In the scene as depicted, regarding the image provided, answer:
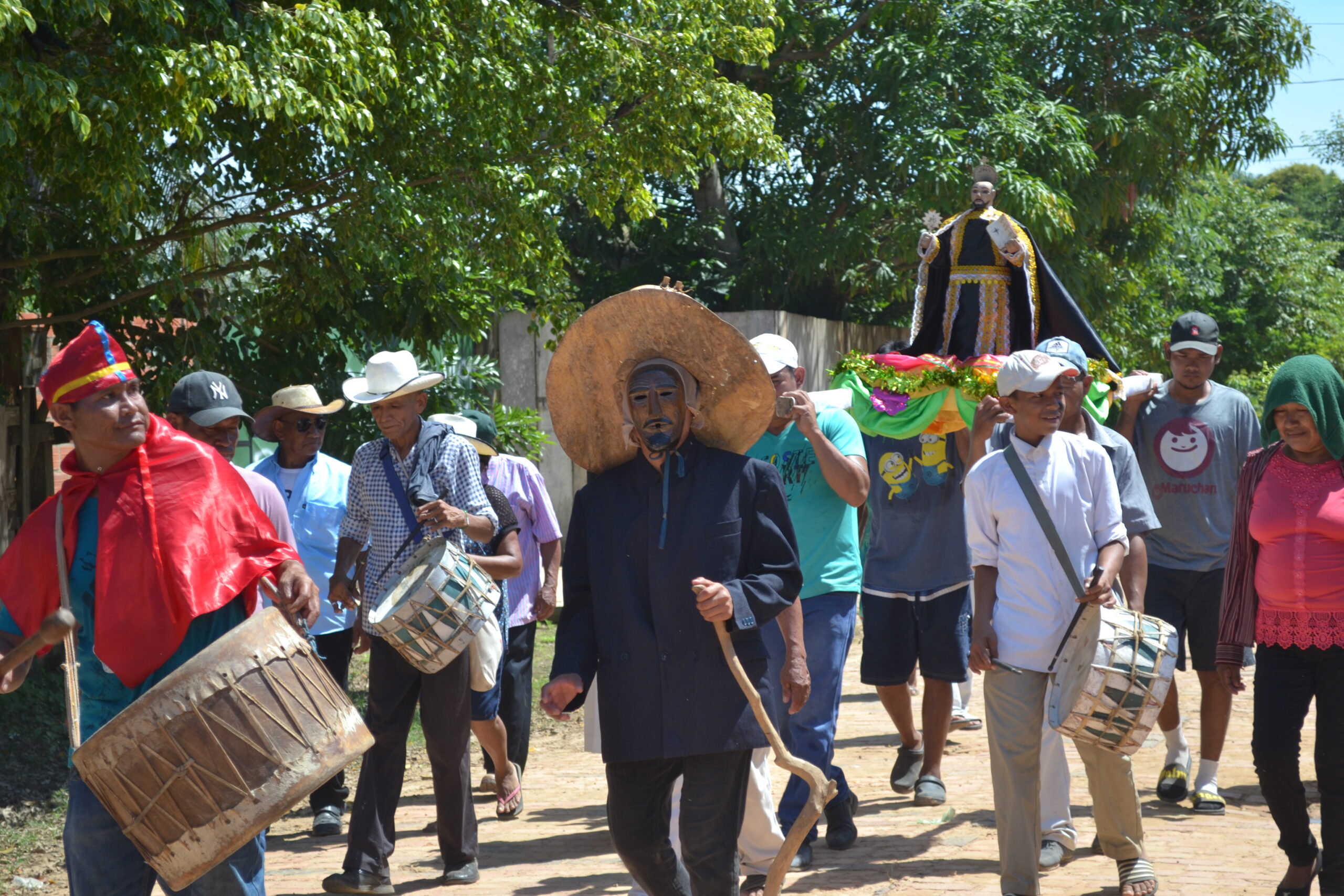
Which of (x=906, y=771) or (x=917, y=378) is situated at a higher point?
(x=917, y=378)

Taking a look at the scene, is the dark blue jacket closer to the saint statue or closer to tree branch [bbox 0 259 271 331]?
the saint statue

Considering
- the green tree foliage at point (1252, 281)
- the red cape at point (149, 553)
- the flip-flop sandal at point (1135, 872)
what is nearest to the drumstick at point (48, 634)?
the red cape at point (149, 553)

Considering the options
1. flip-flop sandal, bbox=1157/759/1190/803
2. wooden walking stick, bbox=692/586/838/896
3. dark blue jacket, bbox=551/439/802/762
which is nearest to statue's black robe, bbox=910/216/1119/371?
flip-flop sandal, bbox=1157/759/1190/803

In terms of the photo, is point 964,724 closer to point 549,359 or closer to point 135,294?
point 135,294

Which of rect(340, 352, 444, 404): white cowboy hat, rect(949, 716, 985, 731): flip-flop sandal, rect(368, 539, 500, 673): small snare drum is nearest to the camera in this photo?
rect(368, 539, 500, 673): small snare drum

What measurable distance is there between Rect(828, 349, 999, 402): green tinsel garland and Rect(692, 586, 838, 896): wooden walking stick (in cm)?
275

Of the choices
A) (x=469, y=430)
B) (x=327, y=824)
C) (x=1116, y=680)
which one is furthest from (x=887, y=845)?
(x=469, y=430)

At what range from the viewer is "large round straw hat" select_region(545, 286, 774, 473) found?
4488 millimetres

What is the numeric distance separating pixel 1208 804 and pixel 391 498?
13.7ft

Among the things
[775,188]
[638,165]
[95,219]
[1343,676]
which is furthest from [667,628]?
[775,188]

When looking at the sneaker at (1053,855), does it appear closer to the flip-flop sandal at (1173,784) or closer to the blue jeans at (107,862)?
the flip-flop sandal at (1173,784)

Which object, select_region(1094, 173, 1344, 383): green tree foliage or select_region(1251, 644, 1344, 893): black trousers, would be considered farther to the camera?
select_region(1094, 173, 1344, 383): green tree foliage

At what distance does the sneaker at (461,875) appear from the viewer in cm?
595

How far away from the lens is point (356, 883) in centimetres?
571
